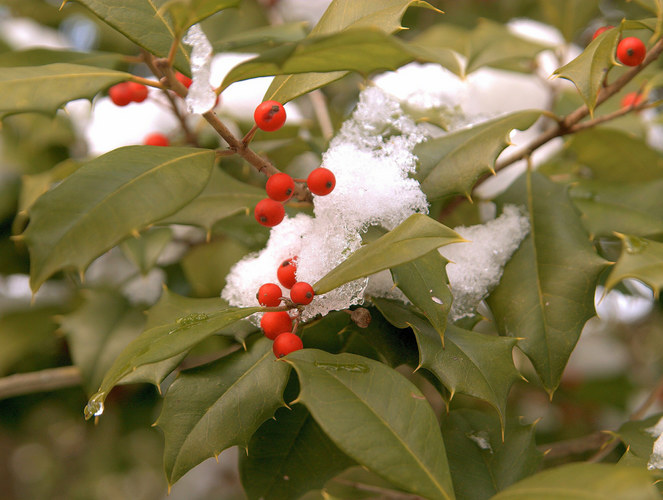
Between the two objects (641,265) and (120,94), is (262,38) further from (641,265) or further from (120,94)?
(641,265)

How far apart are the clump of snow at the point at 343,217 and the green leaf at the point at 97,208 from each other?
17 cm

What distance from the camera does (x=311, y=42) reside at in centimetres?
52

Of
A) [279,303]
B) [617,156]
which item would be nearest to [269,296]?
[279,303]

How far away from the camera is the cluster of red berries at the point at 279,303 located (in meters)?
0.68

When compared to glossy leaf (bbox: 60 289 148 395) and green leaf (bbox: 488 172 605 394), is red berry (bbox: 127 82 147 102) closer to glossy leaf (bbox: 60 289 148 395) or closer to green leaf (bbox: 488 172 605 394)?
glossy leaf (bbox: 60 289 148 395)

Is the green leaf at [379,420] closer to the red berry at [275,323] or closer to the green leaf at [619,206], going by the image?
the red berry at [275,323]

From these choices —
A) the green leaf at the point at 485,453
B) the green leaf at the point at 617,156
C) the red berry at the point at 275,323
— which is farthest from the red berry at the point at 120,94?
the green leaf at the point at 617,156

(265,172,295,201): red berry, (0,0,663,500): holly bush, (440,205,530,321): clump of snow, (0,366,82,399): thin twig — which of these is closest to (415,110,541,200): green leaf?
(0,0,663,500): holly bush

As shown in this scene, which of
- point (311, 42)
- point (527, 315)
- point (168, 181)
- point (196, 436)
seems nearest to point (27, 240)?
point (168, 181)

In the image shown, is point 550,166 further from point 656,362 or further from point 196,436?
point 656,362

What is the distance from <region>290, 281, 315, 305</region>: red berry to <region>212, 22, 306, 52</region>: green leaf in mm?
476

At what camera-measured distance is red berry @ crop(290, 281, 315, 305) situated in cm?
68

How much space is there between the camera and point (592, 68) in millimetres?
772

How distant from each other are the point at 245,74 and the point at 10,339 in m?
1.09
